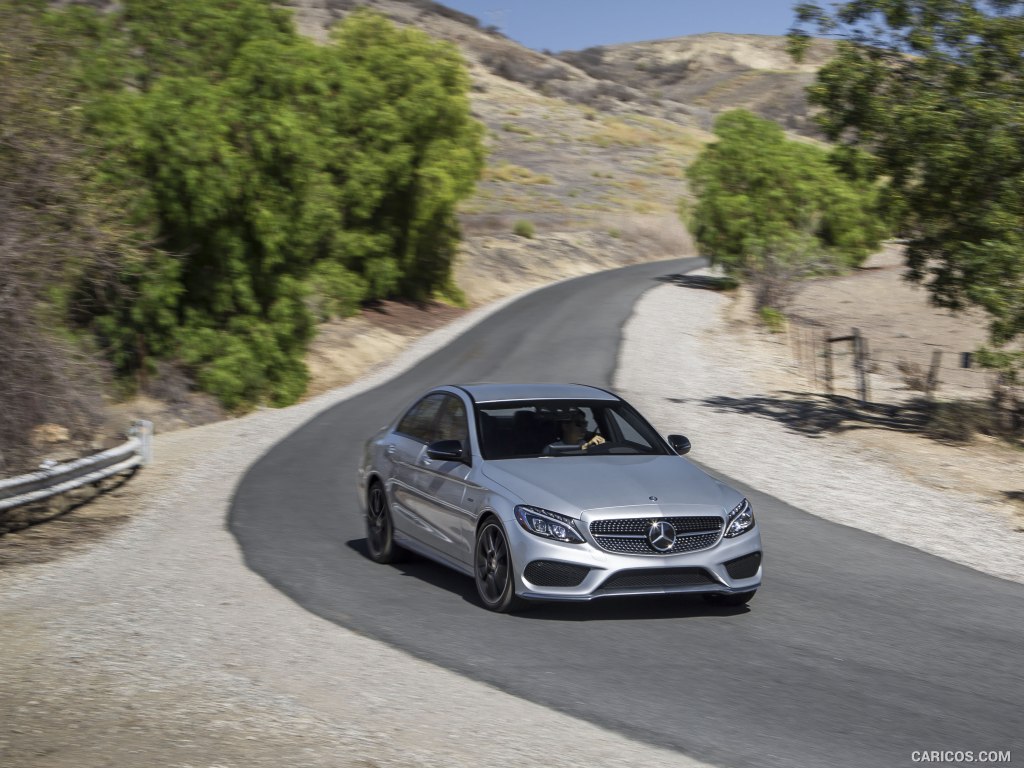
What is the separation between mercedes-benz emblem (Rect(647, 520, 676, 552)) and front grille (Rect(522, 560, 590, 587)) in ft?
1.54

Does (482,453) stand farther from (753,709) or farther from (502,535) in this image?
(753,709)

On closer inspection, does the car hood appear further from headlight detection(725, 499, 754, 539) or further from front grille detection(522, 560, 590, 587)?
front grille detection(522, 560, 590, 587)

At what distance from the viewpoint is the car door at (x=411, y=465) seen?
985 cm

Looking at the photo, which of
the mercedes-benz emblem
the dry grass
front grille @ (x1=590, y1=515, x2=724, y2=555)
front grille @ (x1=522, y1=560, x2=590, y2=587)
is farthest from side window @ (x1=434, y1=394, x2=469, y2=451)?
the dry grass

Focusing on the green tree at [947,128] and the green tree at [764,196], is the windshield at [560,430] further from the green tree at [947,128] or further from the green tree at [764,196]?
the green tree at [764,196]

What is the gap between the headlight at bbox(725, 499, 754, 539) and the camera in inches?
326

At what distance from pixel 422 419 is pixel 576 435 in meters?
1.58

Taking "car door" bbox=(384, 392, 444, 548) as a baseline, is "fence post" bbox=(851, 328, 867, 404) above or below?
below

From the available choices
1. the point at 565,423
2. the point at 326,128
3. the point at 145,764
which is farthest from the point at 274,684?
the point at 326,128

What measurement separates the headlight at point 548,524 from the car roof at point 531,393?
1.61m

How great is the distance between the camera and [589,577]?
26.0ft

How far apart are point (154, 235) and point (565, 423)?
19.2 meters

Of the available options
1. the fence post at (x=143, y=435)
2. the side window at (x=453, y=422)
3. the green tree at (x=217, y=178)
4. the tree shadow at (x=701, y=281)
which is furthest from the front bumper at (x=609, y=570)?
the tree shadow at (x=701, y=281)

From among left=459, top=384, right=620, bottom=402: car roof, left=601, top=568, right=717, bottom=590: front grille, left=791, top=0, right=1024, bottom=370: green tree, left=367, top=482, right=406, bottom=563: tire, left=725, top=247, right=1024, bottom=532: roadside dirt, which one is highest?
left=791, top=0, right=1024, bottom=370: green tree
